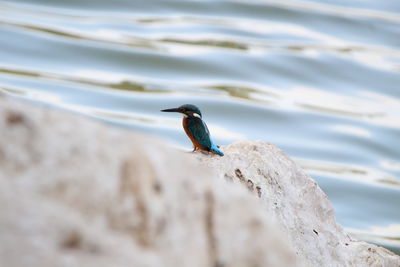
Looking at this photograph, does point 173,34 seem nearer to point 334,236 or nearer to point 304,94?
point 304,94

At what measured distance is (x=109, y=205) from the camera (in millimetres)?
2309

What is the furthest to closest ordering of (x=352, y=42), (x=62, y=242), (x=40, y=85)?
(x=352, y=42), (x=40, y=85), (x=62, y=242)

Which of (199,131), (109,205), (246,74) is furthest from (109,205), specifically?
(246,74)

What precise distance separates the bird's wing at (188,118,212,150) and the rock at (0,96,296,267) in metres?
2.02

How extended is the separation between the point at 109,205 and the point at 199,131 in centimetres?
257

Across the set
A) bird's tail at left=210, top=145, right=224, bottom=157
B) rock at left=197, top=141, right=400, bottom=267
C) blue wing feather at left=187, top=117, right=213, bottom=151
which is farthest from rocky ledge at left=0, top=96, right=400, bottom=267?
blue wing feather at left=187, top=117, right=213, bottom=151

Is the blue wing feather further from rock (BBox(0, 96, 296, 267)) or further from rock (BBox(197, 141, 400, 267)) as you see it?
rock (BBox(0, 96, 296, 267))

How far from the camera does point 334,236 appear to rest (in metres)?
4.19

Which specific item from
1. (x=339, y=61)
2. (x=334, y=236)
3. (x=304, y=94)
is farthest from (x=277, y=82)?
(x=334, y=236)

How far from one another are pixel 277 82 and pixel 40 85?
3387 millimetres

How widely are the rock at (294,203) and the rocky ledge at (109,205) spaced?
4.68ft

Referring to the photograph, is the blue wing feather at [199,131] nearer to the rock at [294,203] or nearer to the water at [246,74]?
the rock at [294,203]

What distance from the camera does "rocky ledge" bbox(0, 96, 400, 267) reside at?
7.29 feet

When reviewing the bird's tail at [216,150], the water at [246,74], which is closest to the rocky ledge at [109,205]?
the bird's tail at [216,150]
